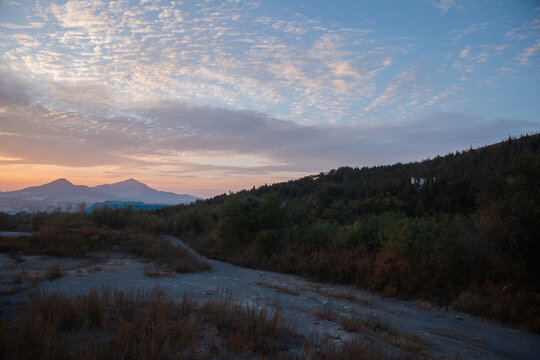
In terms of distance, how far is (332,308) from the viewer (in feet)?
23.8

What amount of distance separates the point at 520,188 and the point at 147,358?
10506mm

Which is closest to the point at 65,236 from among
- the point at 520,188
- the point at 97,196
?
the point at 520,188

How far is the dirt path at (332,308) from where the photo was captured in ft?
17.4

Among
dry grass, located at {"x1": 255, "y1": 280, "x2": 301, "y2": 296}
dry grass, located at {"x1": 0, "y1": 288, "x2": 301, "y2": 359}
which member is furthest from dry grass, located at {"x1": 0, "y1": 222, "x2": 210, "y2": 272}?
dry grass, located at {"x1": 0, "y1": 288, "x2": 301, "y2": 359}

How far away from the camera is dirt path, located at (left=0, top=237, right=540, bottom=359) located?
5301mm

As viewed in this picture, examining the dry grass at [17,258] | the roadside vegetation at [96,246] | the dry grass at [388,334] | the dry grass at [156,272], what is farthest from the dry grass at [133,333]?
the dry grass at [17,258]

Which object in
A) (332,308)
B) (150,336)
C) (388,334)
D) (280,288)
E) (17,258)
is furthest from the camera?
(17,258)

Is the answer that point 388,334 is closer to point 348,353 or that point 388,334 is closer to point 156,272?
point 348,353

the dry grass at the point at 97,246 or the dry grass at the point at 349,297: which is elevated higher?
the dry grass at the point at 97,246

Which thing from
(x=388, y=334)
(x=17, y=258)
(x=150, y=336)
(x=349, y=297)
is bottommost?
(x=349, y=297)

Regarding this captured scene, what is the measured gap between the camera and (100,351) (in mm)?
3330

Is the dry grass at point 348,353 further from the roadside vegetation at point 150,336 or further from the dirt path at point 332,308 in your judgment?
the dirt path at point 332,308

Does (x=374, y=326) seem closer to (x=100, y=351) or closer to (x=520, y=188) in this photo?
(x=100, y=351)

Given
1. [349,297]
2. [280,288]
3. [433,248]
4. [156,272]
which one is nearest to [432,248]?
[433,248]
